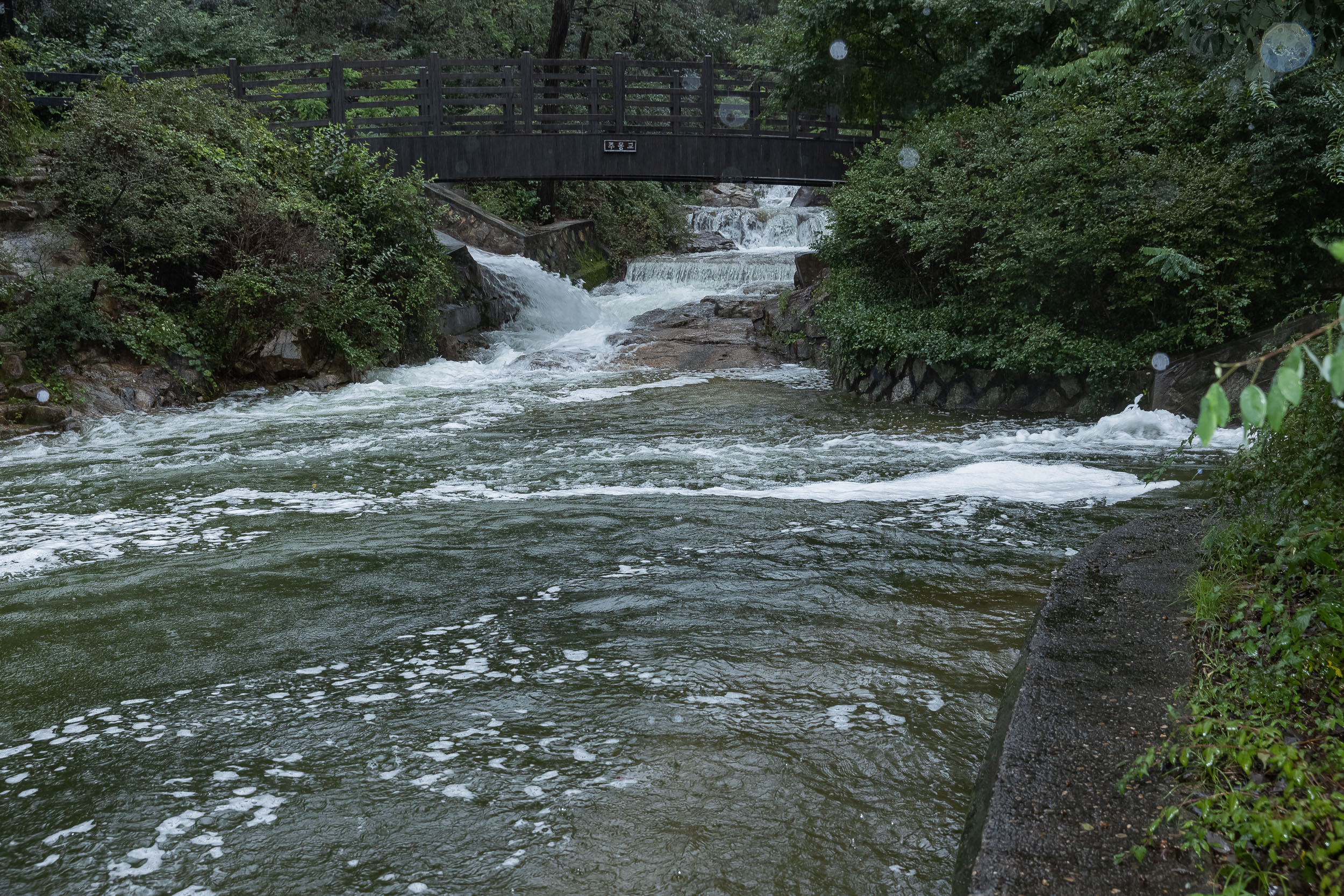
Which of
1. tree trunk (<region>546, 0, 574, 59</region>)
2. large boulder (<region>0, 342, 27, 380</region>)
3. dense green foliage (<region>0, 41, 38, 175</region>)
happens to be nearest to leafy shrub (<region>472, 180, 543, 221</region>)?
tree trunk (<region>546, 0, 574, 59</region>)

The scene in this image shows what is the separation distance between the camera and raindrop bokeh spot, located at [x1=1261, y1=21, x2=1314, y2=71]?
5523mm

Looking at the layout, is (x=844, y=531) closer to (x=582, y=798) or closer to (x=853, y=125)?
(x=582, y=798)

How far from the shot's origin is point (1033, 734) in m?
3.15

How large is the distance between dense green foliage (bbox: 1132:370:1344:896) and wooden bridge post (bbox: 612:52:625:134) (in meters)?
18.9

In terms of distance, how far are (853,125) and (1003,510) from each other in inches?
553

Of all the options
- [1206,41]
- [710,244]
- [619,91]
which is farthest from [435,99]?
[1206,41]

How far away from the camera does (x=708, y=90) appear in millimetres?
21141

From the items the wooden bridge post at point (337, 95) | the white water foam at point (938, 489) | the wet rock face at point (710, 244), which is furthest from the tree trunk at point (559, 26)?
the white water foam at point (938, 489)

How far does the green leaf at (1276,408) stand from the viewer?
1622 mm

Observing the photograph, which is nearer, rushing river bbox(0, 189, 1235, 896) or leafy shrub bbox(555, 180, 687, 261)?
rushing river bbox(0, 189, 1235, 896)

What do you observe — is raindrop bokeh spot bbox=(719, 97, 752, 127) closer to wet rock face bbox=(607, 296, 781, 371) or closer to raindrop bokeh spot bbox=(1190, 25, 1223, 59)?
wet rock face bbox=(607, 296, 781, 371)

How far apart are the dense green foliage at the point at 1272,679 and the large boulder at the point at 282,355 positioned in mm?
12824

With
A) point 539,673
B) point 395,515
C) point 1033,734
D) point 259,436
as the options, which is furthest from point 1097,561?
point 259,436

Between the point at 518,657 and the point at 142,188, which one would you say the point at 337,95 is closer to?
the point at 142,188
